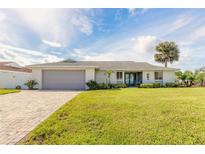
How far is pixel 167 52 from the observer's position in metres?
36.3

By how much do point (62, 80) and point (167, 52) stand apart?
23.9 m

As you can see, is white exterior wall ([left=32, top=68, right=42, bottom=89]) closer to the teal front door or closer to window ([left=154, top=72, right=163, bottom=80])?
the teal front door

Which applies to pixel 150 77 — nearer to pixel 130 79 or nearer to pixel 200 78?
pixel 130 79

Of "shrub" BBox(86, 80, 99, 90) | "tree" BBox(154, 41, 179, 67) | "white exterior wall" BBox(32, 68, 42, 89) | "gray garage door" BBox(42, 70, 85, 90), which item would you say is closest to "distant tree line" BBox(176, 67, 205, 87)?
"tree" BBox(154, 41, 179, 67)

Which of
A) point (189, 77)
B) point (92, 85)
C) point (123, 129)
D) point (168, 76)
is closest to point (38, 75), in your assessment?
point (92, 85)

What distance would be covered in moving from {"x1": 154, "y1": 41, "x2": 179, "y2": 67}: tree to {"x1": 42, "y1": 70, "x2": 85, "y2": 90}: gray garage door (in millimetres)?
21588

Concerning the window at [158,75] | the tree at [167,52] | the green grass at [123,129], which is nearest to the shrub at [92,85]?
the window at [158,75]

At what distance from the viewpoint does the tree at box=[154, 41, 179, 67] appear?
36.2 meters

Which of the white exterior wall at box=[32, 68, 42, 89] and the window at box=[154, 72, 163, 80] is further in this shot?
the window at box=[154, 72, 163, 80]

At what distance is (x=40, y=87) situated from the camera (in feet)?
69.3

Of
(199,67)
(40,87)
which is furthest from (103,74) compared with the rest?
(199,67)

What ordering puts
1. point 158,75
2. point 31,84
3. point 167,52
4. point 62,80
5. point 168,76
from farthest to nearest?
point 167,52, point 158,75, point 168,76, point 62,80, point 31,84

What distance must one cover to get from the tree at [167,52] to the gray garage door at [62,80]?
21.6 meters
